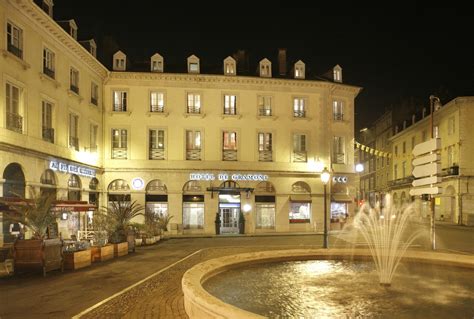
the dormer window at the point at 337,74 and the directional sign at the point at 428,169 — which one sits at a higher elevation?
the dormer window at the point at 337,74

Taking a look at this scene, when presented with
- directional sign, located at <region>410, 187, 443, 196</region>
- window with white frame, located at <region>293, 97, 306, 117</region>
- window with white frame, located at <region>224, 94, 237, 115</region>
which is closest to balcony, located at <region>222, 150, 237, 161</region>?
window with white frame, located at <region>224, 94, 237, 115</region>

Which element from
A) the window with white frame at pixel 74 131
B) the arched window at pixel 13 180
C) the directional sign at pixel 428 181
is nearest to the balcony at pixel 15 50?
the arched window at pixel 13 180

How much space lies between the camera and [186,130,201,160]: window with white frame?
1471 inches

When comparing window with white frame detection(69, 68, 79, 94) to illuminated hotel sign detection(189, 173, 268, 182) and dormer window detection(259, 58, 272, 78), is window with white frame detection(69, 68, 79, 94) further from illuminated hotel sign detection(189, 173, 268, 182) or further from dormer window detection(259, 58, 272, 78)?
dormer window detection(259, 58, 272, 78)

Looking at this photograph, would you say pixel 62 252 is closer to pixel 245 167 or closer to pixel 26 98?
pixel 26 98

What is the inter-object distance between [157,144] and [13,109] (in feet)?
48.6

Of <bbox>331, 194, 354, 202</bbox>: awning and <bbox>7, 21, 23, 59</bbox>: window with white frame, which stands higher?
<bbox>7, 21, 23, 59</bbox>: window with white frame

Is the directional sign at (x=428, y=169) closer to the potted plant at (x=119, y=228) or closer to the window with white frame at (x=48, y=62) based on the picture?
the potted plant at (x=119, y=228)

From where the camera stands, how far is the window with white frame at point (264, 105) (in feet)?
126

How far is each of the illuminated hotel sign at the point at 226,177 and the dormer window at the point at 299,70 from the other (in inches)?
372

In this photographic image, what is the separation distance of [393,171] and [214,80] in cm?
4394

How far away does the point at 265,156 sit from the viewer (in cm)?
3822

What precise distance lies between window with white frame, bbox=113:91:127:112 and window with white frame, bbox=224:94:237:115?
328 inches

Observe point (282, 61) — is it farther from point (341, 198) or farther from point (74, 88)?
point (74, 88)
